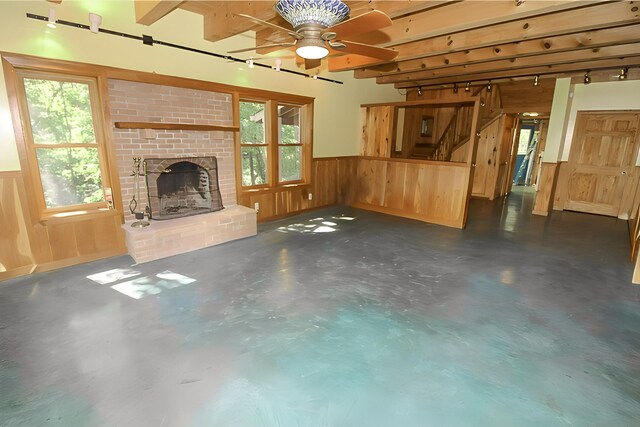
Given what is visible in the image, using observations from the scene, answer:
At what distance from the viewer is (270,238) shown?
4578 millimetres

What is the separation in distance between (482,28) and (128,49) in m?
4.07

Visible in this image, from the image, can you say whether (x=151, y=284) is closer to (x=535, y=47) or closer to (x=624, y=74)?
(x=535, y=47)

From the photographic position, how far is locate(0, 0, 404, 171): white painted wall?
285 cm

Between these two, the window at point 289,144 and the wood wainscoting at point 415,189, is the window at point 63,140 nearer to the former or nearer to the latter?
the window at point 289,144

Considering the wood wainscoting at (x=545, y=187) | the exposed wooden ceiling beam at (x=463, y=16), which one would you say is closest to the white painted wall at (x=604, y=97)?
the wood wainscoting at (x=545, y=187)

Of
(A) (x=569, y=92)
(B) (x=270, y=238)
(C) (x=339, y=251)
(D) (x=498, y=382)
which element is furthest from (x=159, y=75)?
(A) (x=569, y=92)

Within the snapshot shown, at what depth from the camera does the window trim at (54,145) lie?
2998 millimetres

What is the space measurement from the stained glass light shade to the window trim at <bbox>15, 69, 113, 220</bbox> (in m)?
2.70

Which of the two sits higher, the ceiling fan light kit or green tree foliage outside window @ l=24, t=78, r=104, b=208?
the ceiling fan light kit

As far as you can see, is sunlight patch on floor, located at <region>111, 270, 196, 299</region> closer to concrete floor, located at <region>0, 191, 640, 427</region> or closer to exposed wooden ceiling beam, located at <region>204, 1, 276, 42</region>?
concrete floor, located at <region>0, 191, 640, 427</region>

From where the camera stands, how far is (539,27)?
3.19 metres

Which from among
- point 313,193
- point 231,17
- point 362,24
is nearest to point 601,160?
point 313,193

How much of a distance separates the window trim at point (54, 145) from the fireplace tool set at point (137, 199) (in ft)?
0.88

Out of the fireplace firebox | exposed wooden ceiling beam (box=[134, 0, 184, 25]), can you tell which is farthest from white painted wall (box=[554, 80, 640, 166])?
exposed wooden ceiling beam (box=[134, 0, 184, 25])
